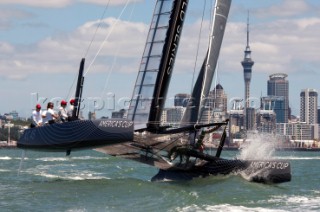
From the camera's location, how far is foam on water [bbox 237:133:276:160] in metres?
27.4

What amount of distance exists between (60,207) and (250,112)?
583 ft

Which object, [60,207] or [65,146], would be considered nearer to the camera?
[60,207]

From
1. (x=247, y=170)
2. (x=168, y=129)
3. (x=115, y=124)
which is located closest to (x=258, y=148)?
(x=247, y=170)

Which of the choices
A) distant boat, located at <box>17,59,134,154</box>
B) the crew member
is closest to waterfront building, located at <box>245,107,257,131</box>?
the crew member

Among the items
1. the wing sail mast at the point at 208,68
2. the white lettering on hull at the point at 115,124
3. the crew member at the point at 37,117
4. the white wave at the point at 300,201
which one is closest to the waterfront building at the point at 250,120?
the wing sail mast at the point at 208,68

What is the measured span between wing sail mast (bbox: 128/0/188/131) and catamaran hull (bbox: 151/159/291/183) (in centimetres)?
185

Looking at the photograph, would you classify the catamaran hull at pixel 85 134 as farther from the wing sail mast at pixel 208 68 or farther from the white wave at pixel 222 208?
the wing sail mast at pixel 208 68

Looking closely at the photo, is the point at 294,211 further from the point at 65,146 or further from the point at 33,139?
the point at 33,139

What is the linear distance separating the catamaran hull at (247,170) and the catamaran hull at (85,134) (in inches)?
136

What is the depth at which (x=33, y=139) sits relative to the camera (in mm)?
23250

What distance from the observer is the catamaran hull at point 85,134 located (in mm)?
21109

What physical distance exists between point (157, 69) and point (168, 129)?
1607 mm

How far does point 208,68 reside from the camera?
2441 centimetres

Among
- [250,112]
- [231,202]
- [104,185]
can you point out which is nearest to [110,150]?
[104,185]
